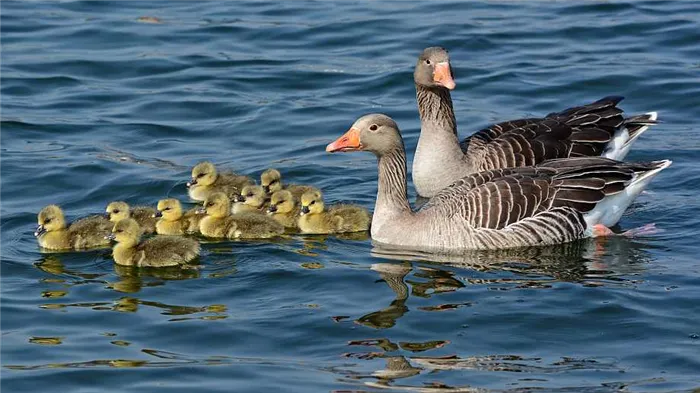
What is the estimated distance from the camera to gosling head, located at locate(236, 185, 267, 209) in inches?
554

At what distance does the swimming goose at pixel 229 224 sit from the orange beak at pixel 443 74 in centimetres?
246

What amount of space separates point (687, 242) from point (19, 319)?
20.6ft

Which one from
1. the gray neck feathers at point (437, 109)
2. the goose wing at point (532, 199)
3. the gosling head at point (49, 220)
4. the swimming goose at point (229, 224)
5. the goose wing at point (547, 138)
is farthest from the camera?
the gray neck feathers at point (437, 109)

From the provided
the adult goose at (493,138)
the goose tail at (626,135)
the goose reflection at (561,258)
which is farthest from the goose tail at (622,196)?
the goose tail at (626,135)

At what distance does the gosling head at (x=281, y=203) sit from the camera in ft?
45.6

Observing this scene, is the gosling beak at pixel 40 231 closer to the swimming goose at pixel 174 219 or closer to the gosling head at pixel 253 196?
the swimming goose at pixel 174 219

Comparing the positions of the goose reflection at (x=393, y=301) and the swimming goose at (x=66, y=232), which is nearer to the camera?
the goose reflection at (x=393, y=301)

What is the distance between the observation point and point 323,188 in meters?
15.6

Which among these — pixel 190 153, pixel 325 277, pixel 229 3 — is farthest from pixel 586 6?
pixel 325 277

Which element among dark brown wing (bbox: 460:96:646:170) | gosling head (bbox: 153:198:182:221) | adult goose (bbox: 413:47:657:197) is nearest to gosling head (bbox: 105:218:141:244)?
gosling head (bbox: 153:198:182:221)

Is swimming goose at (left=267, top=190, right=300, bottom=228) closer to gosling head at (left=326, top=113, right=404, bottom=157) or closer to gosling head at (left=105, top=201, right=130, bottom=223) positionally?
gosling head at (left=326, top=113, right=404, bottom=157)

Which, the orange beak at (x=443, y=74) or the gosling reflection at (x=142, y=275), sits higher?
the orange beak at (x=443, y=74)

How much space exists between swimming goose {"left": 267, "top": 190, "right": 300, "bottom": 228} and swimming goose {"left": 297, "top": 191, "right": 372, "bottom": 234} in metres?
0.16

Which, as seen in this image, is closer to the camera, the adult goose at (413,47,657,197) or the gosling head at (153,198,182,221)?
the gosling head at (153,198,182,221)
